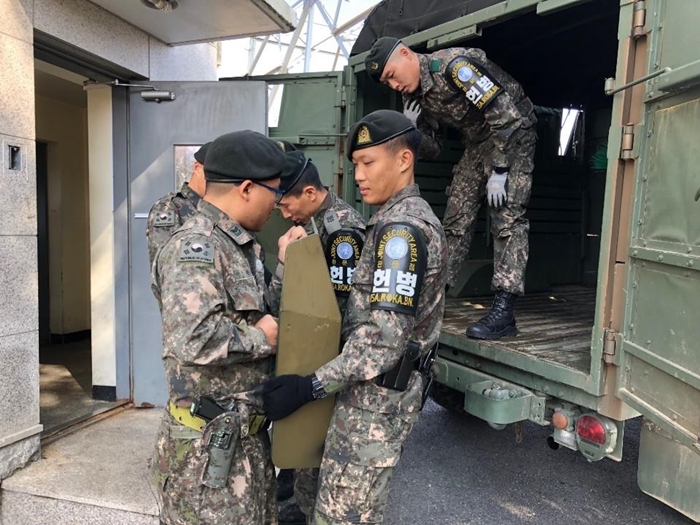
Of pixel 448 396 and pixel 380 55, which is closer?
pixel 380 55

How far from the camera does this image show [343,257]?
2.28 meters

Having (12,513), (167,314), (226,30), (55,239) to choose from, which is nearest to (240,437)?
(167,314)

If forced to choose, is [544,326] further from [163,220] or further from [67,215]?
[67,215]

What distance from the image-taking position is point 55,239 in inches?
209

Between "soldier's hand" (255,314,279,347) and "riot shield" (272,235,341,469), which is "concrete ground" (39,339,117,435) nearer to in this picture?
"riot shield" (272,235,341,469)

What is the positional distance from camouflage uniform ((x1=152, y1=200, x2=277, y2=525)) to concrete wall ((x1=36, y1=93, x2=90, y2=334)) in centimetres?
433

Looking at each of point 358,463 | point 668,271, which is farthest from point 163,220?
point 668,271

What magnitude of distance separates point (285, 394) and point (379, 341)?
315mm

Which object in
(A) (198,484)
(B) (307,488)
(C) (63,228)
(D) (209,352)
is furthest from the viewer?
(C) (63,228)

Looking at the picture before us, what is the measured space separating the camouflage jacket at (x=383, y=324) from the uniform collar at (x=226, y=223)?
0.41m

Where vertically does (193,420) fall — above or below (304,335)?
below

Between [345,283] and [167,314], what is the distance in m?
0.93

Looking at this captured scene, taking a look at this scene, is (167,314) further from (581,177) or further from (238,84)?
(581,177)

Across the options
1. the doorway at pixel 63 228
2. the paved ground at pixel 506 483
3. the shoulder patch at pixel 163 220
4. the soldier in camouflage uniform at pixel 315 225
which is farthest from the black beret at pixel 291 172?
the doorway at pixel 63 228
